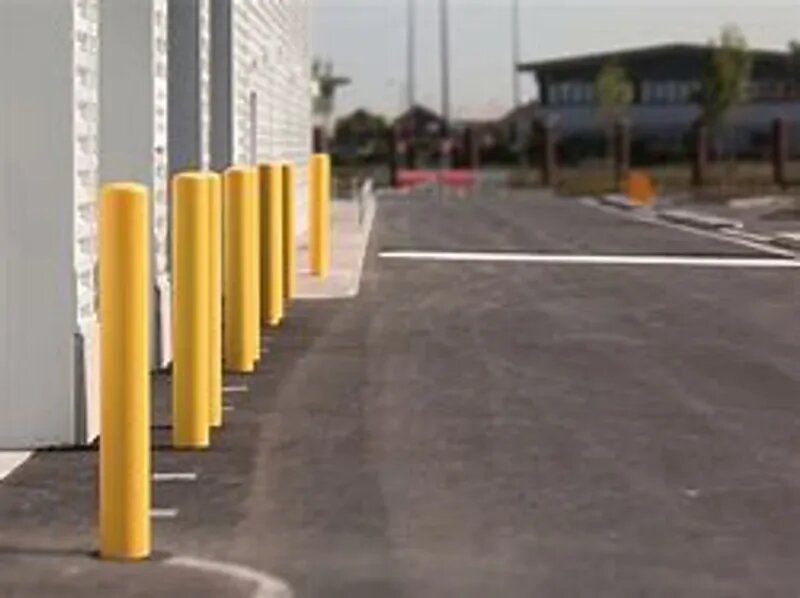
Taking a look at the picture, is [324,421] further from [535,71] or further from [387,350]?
[535,71]

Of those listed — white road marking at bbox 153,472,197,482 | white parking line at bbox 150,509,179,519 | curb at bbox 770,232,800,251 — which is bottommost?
white parking line at bbox 150,509,179,519

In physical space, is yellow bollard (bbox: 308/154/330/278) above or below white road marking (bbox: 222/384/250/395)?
above

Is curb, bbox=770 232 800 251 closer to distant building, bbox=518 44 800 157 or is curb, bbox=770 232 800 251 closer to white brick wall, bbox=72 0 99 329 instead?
white brick wall, bbox=72 0 99 329

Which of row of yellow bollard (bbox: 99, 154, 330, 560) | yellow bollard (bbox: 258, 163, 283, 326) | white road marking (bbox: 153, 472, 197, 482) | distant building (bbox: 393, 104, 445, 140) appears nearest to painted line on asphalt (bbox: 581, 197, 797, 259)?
yellow bollard (bbox: 258, 163, 283, 326)

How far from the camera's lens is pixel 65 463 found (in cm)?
1074

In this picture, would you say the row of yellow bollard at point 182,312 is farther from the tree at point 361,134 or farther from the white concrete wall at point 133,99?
the tree at point 361,134

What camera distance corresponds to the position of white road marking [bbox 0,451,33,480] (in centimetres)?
1047

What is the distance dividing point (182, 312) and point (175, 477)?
38.8 inches

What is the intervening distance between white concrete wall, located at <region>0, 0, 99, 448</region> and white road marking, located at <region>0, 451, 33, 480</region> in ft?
0.43

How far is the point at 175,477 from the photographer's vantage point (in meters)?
10.4

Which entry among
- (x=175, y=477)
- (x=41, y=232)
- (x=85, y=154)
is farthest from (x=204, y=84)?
(x=175, y=477)

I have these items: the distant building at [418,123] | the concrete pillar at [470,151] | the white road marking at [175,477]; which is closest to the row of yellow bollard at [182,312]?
the white road marking at [175,477]

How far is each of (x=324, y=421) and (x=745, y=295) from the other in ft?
35.7

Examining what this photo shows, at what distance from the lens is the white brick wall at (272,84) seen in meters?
23.5
